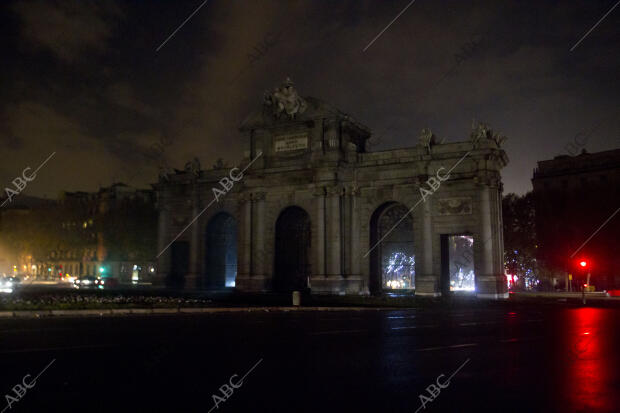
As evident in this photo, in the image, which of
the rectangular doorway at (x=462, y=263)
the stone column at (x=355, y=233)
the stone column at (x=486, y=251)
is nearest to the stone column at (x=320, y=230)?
A: the stone column at (x=355, y=233)

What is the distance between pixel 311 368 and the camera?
10617mm

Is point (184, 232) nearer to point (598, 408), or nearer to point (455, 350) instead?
point (455, 350)

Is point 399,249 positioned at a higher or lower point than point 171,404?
higher

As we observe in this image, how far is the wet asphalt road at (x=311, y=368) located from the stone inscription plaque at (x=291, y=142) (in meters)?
27.8

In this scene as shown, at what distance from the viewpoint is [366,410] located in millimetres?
7605

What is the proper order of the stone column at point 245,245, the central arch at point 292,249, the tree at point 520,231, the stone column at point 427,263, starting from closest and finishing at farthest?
the stone column at point 427,263 < the stone column at point 245,245 < the central arch at point 292,249 < the tree at point 520,231

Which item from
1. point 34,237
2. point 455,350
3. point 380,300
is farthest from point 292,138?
point 34,237

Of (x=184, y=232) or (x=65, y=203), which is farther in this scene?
(x=65, y=203)

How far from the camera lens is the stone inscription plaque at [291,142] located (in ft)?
147

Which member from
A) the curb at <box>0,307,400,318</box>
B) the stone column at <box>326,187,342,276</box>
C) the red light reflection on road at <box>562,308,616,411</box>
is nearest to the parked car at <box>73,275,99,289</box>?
the stone column at <box>326,187,342,276</box>

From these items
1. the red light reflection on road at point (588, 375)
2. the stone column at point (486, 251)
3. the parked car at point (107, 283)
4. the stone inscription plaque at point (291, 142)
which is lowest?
the red light reflection on road at point (588, 375)

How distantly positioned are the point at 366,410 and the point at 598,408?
3360 mm

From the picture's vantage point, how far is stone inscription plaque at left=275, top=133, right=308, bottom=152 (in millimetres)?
44781

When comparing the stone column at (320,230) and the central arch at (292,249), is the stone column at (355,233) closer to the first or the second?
the stone column at (320,230)
